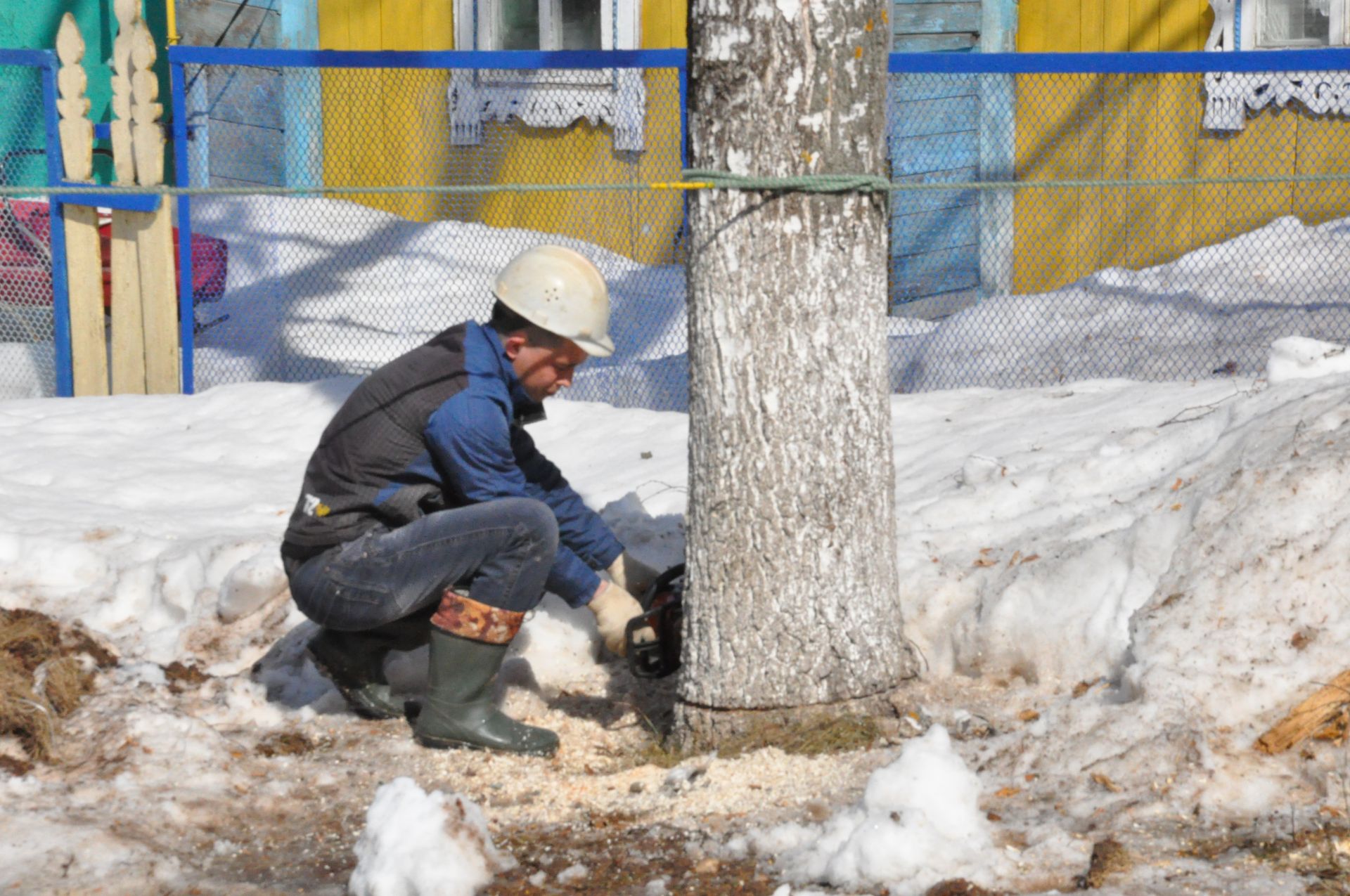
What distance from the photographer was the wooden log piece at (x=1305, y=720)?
329 centimetres

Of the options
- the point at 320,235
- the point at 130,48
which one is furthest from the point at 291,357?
the point at 130,48

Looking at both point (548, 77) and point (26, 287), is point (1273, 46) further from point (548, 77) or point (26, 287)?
point (26, 287)

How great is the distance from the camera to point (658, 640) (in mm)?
4160

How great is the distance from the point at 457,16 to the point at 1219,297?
575 cm

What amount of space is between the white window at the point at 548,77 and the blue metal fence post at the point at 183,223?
6.13 ft

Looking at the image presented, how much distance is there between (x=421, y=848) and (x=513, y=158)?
7.49m

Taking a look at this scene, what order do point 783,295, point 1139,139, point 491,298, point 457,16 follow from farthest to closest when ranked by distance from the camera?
point 457,16
point 1139,139
point 491,298
point 783,295

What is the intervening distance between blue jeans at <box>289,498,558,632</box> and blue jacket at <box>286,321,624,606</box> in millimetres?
69

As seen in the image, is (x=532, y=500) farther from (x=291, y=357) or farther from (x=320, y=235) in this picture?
(x=320, y=235)

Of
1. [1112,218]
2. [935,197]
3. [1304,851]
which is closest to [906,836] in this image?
[1304,851]

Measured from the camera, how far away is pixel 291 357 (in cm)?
868

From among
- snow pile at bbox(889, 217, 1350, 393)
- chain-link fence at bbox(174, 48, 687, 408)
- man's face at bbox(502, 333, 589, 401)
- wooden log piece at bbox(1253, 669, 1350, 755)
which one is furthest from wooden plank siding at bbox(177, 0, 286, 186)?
wooden log piece at bbox(1253, 669, 1350, 755)

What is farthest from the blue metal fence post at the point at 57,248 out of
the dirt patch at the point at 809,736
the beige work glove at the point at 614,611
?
the dirt patch at the point at 809,736

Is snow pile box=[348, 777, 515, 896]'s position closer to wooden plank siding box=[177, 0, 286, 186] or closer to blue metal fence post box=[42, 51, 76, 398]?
blue metal fence post box=[42, 51, 76, 398]
